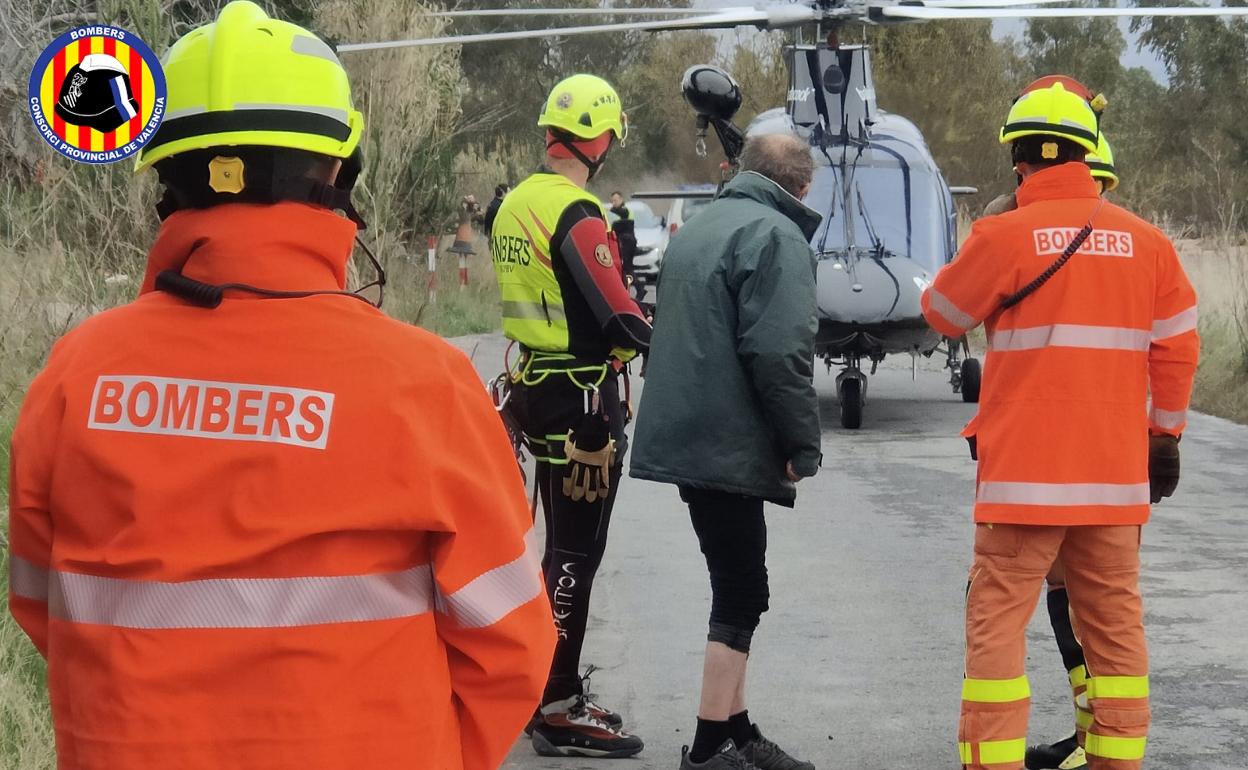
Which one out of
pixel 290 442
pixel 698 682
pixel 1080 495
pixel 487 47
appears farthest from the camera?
pixel 487 47

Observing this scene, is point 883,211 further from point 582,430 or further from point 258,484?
point 258,484

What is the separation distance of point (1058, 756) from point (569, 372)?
1.97m

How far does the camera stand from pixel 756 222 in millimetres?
5180

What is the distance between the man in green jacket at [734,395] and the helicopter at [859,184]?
8258 mm

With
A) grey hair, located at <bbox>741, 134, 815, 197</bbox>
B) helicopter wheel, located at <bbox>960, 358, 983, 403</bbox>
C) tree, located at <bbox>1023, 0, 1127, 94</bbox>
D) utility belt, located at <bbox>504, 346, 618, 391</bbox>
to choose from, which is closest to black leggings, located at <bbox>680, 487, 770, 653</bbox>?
utility belt, located at <bbox>504, 346, 618, 391</bbox>

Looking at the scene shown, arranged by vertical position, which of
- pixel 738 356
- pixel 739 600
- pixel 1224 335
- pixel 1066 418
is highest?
pixel 738 356

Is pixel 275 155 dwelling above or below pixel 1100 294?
above

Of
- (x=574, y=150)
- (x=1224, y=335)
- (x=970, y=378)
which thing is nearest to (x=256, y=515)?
(x=574, y=150)

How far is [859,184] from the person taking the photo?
15234 millimetres

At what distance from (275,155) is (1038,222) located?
118 inches

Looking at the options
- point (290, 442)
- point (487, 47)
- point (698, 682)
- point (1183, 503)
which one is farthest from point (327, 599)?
point (487, 47)

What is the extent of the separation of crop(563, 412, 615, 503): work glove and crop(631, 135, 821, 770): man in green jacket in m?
0.30

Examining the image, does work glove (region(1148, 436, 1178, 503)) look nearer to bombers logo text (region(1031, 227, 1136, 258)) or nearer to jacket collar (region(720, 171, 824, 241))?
bombers logo text (region(1031, 227, 1136, 258))

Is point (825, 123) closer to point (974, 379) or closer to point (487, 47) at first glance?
point (974, 379)
